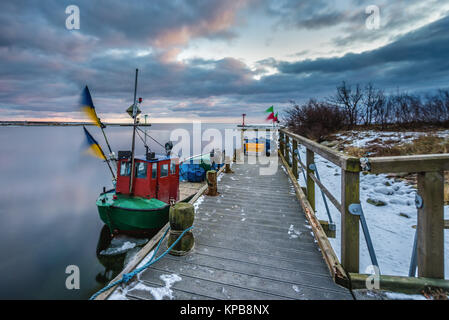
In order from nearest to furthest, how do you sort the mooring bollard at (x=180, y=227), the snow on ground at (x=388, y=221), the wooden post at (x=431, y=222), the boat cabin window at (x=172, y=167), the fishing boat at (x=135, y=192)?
the wooden post at (x=431, y=222) < the mooring bollard at (x=180, y=227) < the snow on ground at (x=388, y=221) < the fishing boat at (x=135, y=192) < the boat cabin window at (x=172, y=167)

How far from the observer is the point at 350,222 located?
250 centimetres

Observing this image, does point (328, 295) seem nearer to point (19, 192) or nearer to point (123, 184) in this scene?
point (123, 184)

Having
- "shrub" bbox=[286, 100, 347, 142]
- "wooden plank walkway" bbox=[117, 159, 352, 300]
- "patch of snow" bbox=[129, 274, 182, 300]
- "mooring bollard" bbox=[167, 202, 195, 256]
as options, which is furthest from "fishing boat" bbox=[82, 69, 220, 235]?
"shrub" bbox=[286, 100, 347, 142]

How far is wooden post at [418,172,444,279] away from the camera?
7.20ft

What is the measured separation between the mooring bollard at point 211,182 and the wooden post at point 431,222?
4.17 m

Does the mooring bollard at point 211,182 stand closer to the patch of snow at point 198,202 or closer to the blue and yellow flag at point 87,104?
the patch of snow at point 198,202

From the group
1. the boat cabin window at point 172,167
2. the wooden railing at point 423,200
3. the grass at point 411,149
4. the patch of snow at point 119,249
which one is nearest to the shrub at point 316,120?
the grass at point 411,149

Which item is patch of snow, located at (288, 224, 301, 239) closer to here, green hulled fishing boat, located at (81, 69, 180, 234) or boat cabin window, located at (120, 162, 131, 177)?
green hulled fishing boat, located at (81, 69, 180, 234)

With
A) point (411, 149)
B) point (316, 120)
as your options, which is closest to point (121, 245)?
point (411, 149)

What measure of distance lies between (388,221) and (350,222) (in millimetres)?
5309

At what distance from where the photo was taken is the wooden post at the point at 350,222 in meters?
2.44

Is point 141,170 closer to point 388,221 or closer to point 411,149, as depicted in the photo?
point 388,221
